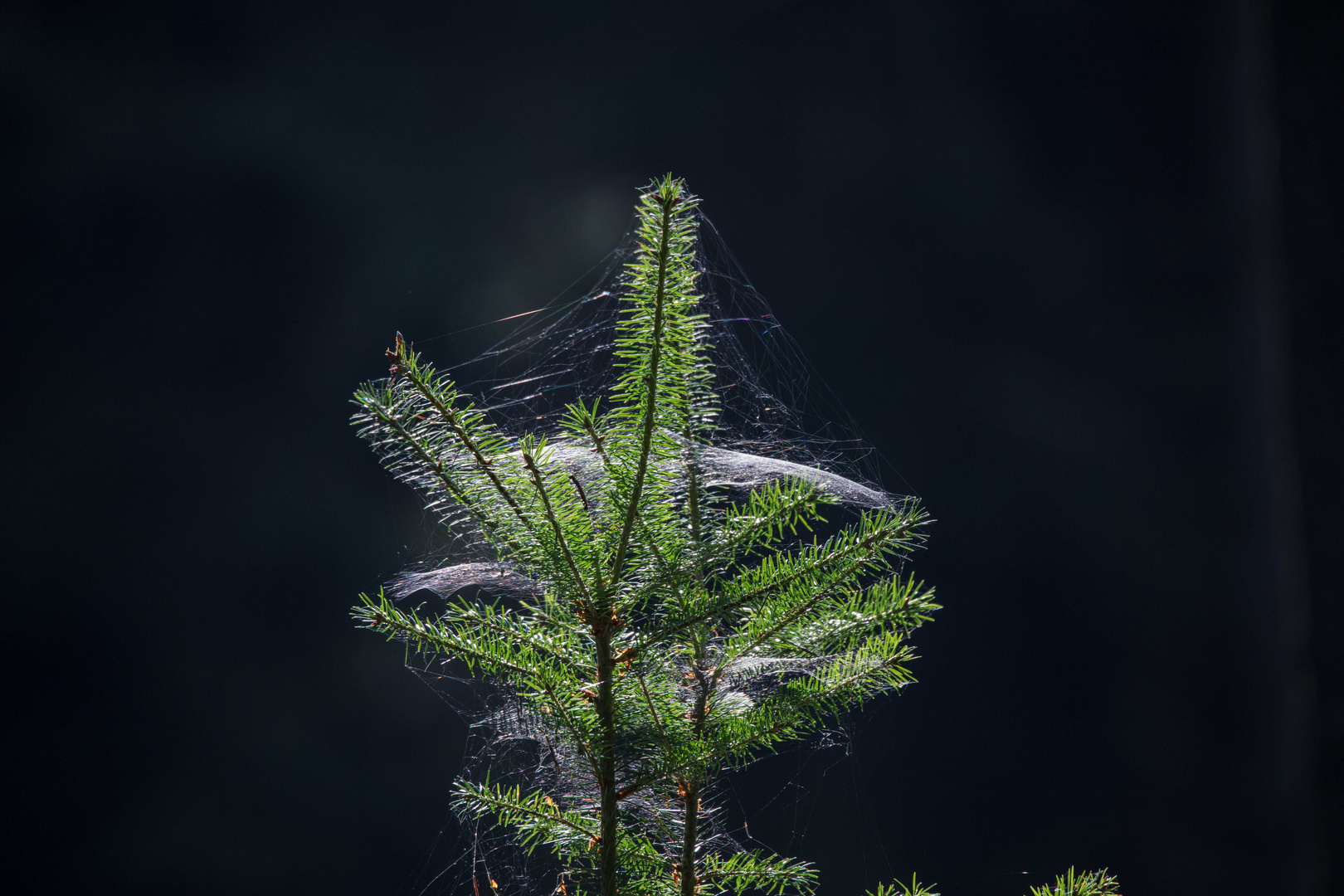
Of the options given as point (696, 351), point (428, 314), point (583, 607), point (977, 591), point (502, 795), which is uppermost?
point (428, 314)

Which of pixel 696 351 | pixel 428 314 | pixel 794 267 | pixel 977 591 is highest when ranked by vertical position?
pixel 794 267

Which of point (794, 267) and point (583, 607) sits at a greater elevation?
point (794, 267)

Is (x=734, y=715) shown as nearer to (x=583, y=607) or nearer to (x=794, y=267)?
(x=583, y=607)

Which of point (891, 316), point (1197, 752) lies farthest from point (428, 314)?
point (1197, 752)

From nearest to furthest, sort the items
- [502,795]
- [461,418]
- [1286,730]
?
[461,418]
[502,795]
[1286,730]

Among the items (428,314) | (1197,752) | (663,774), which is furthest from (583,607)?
(1197,752)

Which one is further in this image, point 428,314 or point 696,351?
point 428,314

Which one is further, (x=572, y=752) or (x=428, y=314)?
(x=428, y=314)

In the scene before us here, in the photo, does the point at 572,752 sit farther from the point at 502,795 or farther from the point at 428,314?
the point at 428,314

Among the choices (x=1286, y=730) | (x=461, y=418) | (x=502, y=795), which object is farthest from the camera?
(x=1286, y=730)
